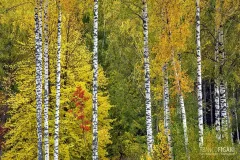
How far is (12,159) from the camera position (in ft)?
63.1

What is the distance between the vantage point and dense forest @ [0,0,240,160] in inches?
531

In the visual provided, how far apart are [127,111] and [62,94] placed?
20.9 feet

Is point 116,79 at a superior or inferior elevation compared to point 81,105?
superior

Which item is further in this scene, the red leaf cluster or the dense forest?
the red leaf cluster

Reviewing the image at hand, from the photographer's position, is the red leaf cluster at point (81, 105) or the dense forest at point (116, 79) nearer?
the dense forest at point (116, 79)

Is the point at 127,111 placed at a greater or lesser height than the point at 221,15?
lesser

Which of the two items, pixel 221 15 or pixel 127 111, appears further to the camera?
pixel 127 111

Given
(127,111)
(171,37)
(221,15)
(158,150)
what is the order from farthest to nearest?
(127,111), (171,37), (221,15), (158,150)

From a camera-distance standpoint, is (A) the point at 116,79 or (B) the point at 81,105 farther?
(A) the point at 116,79

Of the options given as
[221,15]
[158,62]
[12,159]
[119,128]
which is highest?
[221,15]

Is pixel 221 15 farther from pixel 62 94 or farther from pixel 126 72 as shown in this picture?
pixel 126 72

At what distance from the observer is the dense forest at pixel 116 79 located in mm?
13500

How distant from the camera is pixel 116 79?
26359mm

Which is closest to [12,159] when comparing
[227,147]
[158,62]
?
[158,62]
